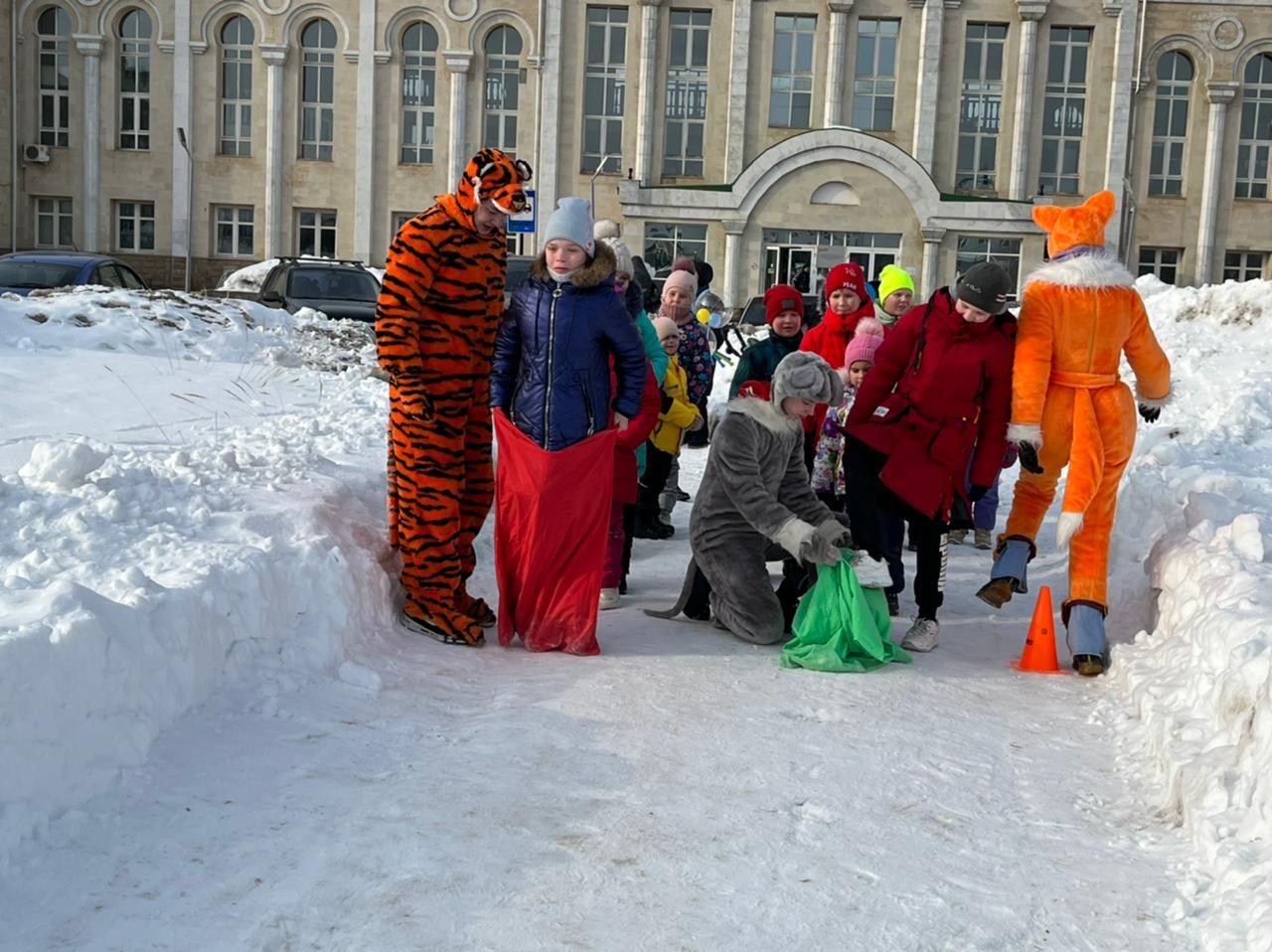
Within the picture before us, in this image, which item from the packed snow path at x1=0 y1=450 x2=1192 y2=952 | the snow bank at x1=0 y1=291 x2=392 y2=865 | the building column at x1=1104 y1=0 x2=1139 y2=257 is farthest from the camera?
the building column at x1=1104 y1=0 x2=1139 y2=257

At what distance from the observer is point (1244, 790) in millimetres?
3848

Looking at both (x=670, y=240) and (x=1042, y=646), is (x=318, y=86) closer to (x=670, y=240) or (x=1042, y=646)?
(x=670, y=240)

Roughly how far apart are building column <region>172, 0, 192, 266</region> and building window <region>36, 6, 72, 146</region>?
325cm

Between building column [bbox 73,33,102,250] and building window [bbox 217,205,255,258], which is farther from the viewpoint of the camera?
building window [bbox 217,205,255,258]

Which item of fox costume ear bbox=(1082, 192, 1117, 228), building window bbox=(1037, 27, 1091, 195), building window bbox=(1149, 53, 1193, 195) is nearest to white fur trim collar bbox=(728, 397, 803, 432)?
fox costume ear bbox=(1082, 192, 1117, 228)

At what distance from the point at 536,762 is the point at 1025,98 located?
3849 cm

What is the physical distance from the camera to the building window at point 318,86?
131 feet

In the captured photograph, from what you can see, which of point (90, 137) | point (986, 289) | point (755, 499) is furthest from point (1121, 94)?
point (755, 499)

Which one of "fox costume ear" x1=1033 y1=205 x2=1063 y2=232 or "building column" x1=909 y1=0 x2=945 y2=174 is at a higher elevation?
"building column" x1=909 y1=0 x2=945 y2=174

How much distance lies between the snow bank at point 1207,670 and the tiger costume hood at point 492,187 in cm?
327

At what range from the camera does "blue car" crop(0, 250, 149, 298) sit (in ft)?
55.2

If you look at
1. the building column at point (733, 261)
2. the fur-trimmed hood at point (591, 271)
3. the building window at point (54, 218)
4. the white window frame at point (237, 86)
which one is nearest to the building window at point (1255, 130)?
the building column at point (733, 261)

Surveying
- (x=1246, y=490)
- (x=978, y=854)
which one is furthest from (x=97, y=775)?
(x=1246, y=490)

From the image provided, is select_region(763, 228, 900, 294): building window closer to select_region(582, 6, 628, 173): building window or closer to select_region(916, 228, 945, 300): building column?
select_region(916, 228, 945, 300): building column
